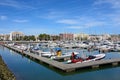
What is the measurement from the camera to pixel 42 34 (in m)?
172

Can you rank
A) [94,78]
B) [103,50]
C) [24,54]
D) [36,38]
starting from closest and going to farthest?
[94,78] → [24,54] → [103,50] → [36,38]

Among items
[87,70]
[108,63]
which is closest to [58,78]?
[87,70]

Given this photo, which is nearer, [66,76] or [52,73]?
[66,76]

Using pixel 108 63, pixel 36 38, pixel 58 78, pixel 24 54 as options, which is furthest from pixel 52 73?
pixel 36 38

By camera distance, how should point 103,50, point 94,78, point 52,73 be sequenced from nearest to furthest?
point 94,78, point 52,73, point 103,50

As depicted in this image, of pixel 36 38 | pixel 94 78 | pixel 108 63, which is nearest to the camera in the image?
pixel 94 78

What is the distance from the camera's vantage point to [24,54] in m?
53.0

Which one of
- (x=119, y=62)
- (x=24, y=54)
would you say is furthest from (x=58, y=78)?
(x=24, y=54)

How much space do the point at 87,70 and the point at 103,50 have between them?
33303 millimetres

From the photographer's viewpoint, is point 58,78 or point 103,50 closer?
point 58,78

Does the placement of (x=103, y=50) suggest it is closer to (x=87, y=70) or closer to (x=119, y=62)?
(x=119, y=62)

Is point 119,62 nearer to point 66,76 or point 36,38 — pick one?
point 66,76

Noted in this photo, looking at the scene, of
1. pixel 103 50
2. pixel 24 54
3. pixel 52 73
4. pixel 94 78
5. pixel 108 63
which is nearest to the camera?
pixel 94 78

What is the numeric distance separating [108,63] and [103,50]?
95.0 ft
